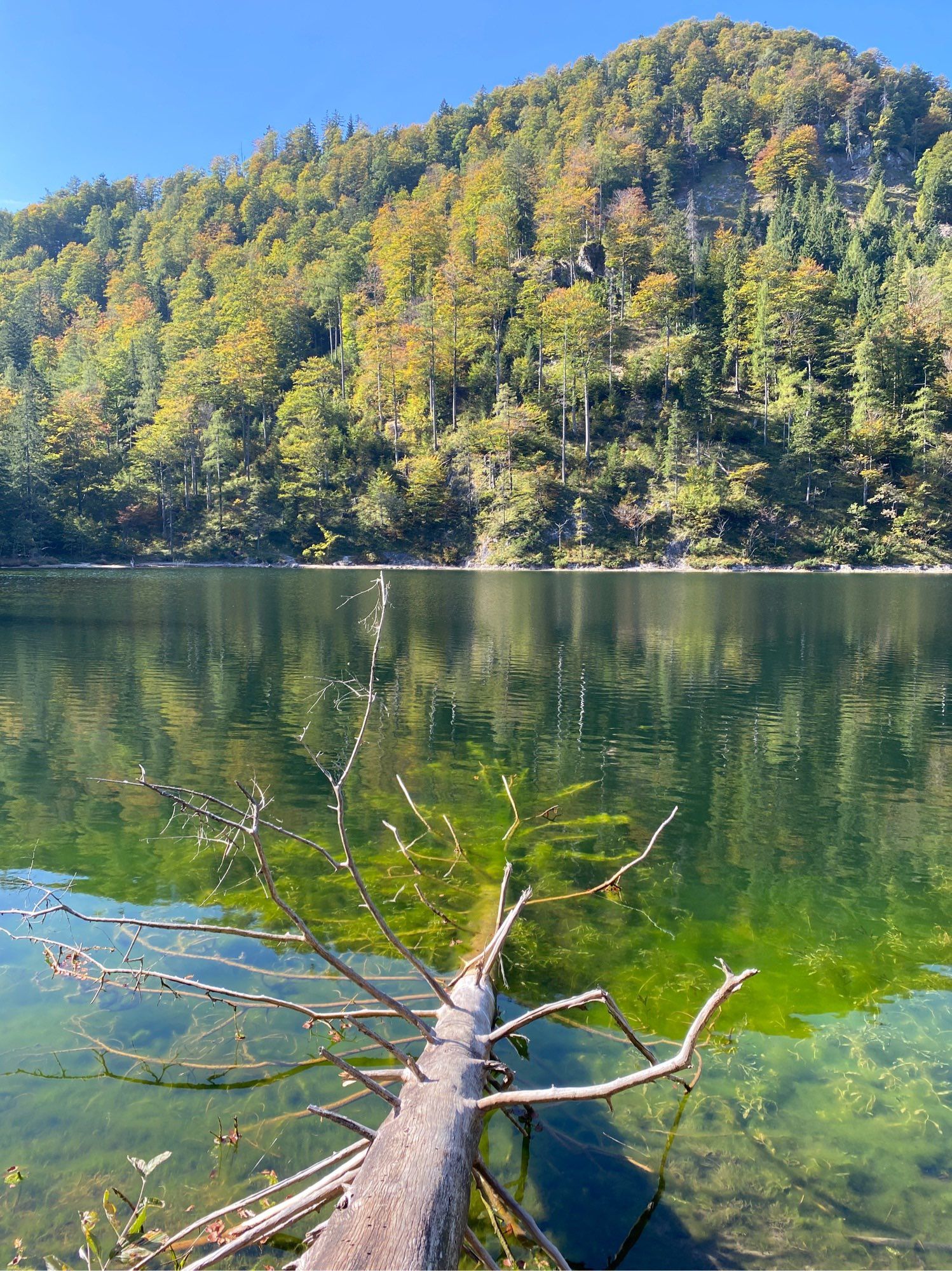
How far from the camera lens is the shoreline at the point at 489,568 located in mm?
67000

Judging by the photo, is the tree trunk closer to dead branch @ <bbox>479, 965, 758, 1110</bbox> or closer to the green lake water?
dead branch @ <bbox>479, 965, 758, 1110</bbox>

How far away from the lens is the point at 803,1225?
414 centimetres

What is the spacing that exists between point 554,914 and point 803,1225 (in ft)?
13.5

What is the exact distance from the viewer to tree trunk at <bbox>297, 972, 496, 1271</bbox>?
2.52 metres

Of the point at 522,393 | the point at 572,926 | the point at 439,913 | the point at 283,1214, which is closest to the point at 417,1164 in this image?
the point at 283,1214

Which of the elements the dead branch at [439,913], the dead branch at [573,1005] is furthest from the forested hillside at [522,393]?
the dead branch at [573,1005]

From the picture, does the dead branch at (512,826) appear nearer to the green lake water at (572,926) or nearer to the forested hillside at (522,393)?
the green lake water at (572,926)

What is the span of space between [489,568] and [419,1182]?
7087 cm

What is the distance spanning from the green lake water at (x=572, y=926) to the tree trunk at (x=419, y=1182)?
3.69 feet

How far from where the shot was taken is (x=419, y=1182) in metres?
2.87

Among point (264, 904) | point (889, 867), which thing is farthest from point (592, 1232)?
point (889, 867)

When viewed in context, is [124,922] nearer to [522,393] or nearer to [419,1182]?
[419,1182]

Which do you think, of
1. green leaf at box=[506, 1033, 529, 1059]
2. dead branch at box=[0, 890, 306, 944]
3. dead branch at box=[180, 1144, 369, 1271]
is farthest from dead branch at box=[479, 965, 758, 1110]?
green leaf at box=[506, 1033, 529, 1059]

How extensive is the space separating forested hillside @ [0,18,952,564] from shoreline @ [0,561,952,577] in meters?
1.37
